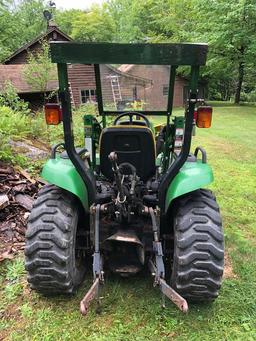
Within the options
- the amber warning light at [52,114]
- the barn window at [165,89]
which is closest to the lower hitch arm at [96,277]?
the amber warning light at [52,114]

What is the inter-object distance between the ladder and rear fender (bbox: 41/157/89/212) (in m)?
1.28

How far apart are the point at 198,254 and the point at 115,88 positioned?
222 cm

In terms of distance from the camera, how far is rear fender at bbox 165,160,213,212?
9.61 ft

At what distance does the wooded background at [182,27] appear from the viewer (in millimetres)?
22094

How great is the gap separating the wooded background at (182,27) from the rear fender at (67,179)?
347 inches

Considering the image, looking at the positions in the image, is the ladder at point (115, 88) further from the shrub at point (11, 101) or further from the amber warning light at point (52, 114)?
the shrub at point (11, 101)

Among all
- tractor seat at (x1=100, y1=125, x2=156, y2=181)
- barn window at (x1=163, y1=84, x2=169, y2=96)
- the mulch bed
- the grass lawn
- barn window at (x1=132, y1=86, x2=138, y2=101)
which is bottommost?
the grass lawn

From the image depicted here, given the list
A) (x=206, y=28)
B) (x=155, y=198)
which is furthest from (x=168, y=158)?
(x=206, y=28)

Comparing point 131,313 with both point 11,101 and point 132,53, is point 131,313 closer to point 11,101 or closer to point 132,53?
point 132,53

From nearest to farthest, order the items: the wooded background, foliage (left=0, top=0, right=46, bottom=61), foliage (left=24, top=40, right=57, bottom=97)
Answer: foliage (left=24, top=40, right=57, bottom=97) → the wooded background → foliage (left=0, top=0, right=46, bottom=61)

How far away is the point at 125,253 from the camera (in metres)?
3.28

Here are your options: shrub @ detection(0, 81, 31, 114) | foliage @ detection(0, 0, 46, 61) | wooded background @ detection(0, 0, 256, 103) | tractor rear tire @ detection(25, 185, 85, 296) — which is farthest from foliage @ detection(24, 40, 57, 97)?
foliage @ detection(0, 0, 46, 61)

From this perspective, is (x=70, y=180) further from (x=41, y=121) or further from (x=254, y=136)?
(x=254, y=136)

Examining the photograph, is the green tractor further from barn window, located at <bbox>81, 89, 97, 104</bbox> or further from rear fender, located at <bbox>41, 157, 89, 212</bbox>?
barn window, located at <bbox>81, 89, 97, 104</bbox>
